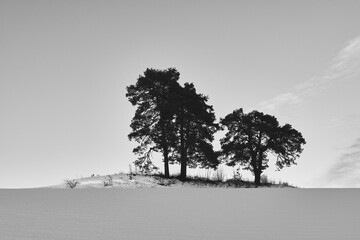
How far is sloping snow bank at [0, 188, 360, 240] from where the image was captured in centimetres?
224

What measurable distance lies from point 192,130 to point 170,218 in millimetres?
26613

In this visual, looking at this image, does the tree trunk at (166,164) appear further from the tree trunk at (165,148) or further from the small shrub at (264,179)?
the small shrub at (264,179)

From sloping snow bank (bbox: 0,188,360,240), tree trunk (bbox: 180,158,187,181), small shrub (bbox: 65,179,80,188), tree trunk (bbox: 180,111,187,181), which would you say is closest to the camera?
sloping snow bank (bbox: 0,188,360,240)

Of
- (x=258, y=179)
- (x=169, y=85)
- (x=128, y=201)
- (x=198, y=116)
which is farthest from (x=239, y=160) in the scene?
(x=128, y=201)

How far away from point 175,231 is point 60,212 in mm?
1124

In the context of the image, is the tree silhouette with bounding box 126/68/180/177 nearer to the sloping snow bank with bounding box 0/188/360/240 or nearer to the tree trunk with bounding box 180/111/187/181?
the tree trunk with bounding box 180/111/187/181

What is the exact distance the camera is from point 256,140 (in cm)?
3225

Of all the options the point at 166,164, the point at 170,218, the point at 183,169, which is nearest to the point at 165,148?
the point at 166,164

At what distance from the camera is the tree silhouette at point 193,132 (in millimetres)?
28641

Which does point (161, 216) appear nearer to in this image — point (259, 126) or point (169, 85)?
point (169, 85)

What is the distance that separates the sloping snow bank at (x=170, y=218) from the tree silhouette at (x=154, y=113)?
2402cm

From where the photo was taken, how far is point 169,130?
93.8ft

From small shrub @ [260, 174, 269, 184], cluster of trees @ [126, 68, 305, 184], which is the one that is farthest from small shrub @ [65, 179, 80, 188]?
small shrub @ [260, 174, 269, 184]

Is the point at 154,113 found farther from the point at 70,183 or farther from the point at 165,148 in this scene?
the point at 70,183
